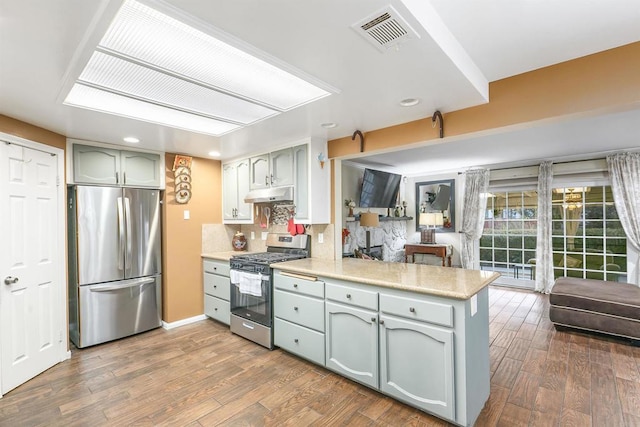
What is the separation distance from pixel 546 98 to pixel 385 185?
395 centimetres

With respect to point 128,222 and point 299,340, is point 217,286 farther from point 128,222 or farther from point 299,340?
point 299,340

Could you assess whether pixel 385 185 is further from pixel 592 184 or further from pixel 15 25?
pixel 15 25

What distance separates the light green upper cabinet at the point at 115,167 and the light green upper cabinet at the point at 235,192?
88 centimetres

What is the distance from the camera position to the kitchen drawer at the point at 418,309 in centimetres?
196

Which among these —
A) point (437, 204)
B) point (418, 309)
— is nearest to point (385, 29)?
point (418, 309)

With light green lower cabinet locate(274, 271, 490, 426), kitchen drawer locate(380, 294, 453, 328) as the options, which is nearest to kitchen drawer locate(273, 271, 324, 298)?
light green lower cabinet locate(274, 271, 490, 426)

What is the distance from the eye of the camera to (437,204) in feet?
22.0

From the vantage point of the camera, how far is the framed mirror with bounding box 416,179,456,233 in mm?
6371

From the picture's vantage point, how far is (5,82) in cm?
191

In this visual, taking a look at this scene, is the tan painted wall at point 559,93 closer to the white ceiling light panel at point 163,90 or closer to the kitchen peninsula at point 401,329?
the kitchen peninsula at point 401,329

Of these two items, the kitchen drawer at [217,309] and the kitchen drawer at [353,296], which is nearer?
the kitchen drawer at [353,296]

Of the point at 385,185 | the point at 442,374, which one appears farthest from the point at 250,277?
the point at 385,185

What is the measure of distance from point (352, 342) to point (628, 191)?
5112mm

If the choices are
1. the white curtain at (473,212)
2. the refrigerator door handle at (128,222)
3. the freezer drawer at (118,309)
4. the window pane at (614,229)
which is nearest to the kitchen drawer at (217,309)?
the freezer drawer at (118,309)
